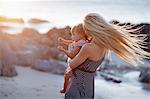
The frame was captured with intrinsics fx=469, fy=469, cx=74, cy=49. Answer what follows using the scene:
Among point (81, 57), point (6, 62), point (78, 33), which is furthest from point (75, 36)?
point (6, 62)

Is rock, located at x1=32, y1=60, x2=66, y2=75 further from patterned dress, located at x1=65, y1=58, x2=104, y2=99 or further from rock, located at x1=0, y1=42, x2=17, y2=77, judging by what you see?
patterned dress, located at x1=65, y1=58, x2=104, y2=99

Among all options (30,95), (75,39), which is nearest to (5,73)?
(30,95)

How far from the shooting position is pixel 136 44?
239 centimetres

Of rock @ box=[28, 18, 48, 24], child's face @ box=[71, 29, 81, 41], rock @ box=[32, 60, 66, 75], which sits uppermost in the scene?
child's face @ box=[71, 29, 81, 41]

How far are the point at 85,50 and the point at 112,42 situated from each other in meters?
0.14

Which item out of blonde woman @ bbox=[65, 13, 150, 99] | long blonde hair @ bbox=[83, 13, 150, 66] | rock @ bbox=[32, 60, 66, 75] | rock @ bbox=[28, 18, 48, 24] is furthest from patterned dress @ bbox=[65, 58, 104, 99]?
rock @ bbox=[28, 18, 48, 24]

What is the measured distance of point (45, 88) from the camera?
528 cm

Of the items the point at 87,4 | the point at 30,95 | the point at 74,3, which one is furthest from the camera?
the point at 74,3

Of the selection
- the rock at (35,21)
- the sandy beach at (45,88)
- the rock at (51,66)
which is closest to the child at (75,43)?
the sandy beach at (45,88)

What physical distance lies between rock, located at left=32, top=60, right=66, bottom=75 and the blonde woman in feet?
11.9

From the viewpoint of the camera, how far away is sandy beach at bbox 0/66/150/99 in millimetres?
4913

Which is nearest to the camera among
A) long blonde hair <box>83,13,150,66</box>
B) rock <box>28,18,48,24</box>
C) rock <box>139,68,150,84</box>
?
long blonde hair <box>83,13,150,66</box>

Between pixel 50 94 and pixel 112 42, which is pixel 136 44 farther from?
pixel 50 94

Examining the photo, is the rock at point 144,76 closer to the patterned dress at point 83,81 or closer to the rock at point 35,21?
the patterned dress at point 83,81
